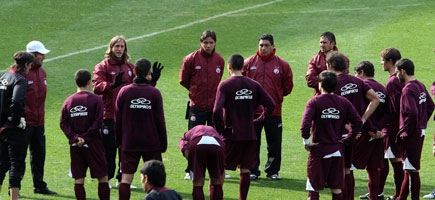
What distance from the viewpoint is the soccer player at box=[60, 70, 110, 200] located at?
12.5 meters

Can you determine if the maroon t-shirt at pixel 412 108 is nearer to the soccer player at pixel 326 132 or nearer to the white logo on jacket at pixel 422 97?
the white logo on jacket at pixel 422 97

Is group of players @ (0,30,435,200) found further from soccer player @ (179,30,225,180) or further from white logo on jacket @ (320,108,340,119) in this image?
soccer player @ (179,30,225,180)

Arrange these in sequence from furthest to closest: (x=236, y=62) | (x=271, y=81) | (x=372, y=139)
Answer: (x=271, y=81) → (x=372, y=139) → (x=236, y=62)

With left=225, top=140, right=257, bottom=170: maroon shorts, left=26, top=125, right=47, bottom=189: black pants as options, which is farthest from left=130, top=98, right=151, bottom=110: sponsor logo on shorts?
left=26, top=125, right=47, bottom=189: black pants

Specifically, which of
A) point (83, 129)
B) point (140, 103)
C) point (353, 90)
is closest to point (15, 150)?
point (83, 129)

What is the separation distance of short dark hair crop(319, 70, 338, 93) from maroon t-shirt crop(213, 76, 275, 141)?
4.02 ft

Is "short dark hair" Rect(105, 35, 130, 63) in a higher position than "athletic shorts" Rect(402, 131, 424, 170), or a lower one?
higher

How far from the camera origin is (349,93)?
1302 centimetres

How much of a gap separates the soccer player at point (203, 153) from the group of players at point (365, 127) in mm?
1090

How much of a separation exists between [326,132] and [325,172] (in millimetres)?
497

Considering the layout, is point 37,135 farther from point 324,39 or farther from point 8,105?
point 324,39

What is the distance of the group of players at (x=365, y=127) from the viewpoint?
1216 cm

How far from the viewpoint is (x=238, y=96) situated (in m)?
13.1

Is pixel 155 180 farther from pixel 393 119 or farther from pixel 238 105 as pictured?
pixel 393 119
